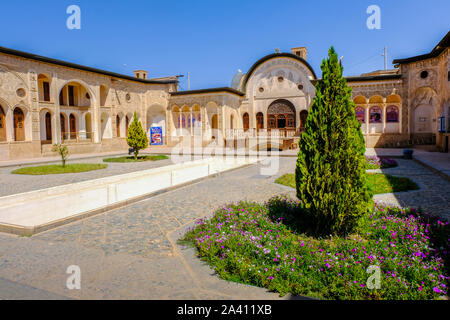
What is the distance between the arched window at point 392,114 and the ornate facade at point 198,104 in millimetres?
72

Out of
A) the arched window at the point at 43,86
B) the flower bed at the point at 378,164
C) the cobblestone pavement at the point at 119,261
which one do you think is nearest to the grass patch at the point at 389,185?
the flower bed at the point at 378,164

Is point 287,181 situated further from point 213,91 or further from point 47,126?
point 47,126

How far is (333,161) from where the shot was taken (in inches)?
189

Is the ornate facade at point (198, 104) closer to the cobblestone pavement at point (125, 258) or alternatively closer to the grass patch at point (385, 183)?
the grass patch at point (385, 183)

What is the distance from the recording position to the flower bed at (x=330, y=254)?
3.38 metres

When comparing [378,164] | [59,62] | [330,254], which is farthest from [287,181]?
[59,62]

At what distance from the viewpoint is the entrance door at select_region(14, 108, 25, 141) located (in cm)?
2139

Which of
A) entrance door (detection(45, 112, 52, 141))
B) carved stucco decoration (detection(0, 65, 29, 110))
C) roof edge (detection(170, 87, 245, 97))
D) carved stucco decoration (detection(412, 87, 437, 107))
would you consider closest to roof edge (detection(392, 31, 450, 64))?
carved stucco decoration (detection(412, 87, 437, 107))

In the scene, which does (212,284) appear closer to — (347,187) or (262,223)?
(262,223)

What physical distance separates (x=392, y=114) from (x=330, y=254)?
25.9 metres

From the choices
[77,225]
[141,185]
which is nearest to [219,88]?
[141,185]

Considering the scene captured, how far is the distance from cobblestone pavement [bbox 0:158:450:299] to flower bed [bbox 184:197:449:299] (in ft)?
0.95

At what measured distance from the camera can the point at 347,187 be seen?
15.4 ft

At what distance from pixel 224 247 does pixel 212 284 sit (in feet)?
2.97
